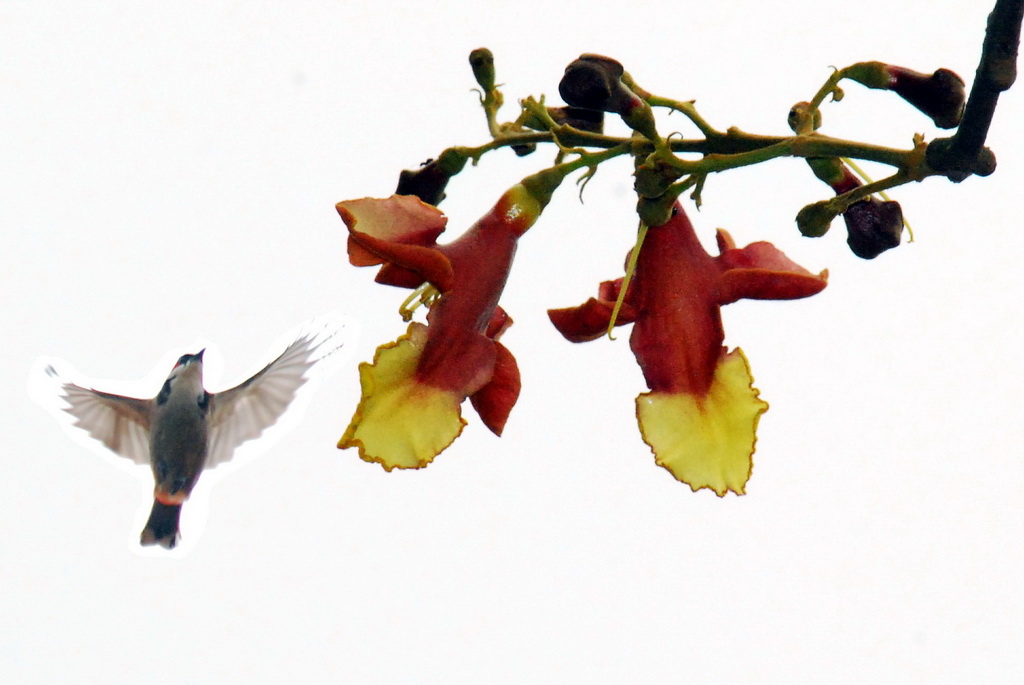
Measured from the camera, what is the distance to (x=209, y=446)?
271 cm

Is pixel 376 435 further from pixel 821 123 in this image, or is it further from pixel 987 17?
pixel 987 17

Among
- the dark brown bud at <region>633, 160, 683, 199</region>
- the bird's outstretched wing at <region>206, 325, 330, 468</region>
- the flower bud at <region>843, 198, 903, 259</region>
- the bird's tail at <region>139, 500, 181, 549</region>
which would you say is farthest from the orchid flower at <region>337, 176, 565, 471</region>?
the bird's tail at <region>139, 500, 181, 549</region>

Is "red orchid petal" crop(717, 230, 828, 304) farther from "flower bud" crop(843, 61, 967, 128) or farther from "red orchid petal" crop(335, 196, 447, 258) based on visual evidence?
"red orchid petal" crop(335, 196, 447, 258)

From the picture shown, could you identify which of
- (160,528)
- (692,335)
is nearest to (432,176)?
(692,335)

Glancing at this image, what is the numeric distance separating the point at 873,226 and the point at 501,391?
468 millimetres

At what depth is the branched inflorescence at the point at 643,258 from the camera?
1.29 metres

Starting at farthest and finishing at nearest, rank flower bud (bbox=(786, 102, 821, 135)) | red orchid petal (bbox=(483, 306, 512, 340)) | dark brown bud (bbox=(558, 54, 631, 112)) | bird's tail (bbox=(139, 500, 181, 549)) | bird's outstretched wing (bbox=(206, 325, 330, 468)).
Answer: bird's tail (bbox=(139, 500, 181, 549))
bird's outstretched wing (bbox=(206, 325, 330, 468))
red orchid petal (bbox=(483, 306, 512, 340))
flower bud (bbox=(786, 102, 821, 135))
dark brown bud (bbox=(558, 54, 631, 112))

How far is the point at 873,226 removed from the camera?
1.35 metres

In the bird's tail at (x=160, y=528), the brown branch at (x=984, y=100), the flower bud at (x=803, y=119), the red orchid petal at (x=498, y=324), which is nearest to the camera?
the brown branch at (x=984, y=100)

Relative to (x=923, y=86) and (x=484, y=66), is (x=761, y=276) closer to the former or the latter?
(x=923, y=86)

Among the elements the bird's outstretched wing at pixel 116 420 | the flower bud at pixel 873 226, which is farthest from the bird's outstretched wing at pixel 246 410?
the flower bud at pixel 873 226

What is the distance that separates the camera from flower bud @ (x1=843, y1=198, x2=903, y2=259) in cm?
135

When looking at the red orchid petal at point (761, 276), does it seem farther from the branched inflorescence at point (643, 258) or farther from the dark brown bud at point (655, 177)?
the dark brown bud at point (655, 177)

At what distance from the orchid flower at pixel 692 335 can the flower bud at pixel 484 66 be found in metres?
0.26
